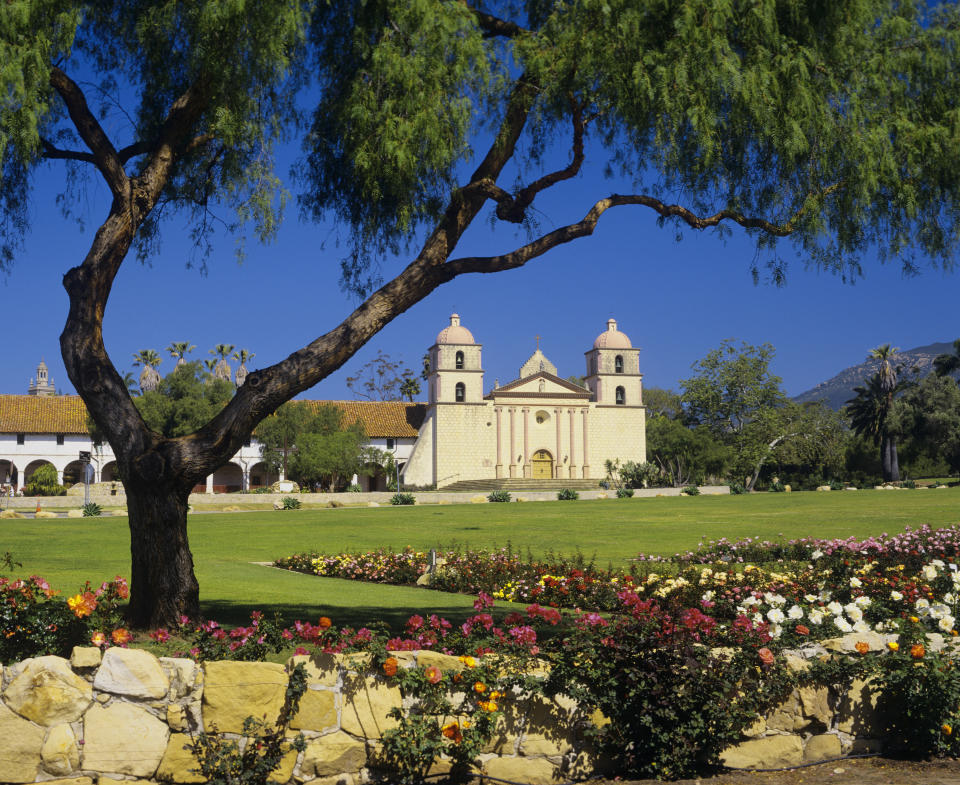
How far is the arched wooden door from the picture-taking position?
228 ft

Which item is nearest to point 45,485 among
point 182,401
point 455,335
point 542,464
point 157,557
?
point 182,401

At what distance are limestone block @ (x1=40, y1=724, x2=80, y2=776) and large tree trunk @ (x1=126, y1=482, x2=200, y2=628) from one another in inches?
81.7

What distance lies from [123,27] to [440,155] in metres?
3.49

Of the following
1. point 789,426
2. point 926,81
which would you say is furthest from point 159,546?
point 789,426

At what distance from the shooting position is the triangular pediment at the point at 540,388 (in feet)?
228

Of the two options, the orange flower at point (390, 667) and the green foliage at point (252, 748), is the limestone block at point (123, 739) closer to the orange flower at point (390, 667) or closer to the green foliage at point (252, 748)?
the green foliage at point (252, 748)

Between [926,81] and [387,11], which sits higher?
[387,11]

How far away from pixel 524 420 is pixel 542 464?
3760mm

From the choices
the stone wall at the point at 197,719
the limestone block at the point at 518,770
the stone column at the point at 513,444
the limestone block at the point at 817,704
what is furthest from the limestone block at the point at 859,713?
the stone column at the point at 513,444

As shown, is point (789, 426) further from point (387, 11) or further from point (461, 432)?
point (387, 11)

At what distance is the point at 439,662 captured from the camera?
5.95m

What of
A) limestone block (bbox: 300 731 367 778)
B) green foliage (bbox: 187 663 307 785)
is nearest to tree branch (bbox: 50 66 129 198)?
green foliage (bbox: 187 663 307 785)

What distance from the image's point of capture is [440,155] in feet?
26.0

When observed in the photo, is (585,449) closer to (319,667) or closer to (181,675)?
(319,667)
